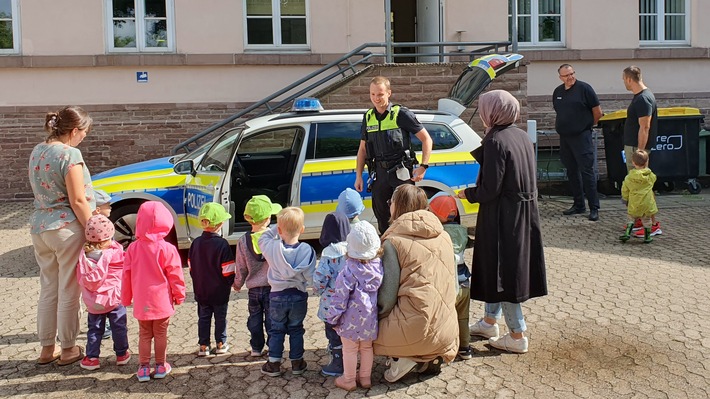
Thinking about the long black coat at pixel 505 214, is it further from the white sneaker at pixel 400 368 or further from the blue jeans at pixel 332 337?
the blue jeans at pixel 332 337

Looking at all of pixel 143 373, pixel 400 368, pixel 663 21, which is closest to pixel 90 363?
pixel 143 373

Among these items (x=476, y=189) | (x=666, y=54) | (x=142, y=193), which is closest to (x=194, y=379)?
(x=476, y=189)

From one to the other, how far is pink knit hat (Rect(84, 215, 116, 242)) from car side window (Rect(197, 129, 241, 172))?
9.28 feet

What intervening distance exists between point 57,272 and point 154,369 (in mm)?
983

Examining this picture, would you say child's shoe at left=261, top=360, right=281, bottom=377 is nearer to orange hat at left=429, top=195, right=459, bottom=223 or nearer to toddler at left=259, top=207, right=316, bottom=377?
toddler at left=259, top=207, right=316, bottom=377

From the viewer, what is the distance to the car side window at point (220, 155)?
7.95 meters

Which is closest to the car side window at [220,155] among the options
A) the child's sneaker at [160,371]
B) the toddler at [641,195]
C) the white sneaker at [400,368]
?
the child's sneaker at [160,371]

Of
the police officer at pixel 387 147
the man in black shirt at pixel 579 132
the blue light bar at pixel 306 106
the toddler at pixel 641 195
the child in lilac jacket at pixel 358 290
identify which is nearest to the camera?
the child in lilac jacket at pixel 358 290

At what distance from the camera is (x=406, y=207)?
187 inches

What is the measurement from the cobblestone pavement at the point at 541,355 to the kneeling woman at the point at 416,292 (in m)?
0.32

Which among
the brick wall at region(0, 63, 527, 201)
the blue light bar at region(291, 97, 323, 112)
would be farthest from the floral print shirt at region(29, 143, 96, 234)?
the brick wall at region(0, 63, 527, 201)

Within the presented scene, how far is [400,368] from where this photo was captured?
184 inches

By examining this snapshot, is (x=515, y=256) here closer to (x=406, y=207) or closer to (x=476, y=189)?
(x=476, y=189)

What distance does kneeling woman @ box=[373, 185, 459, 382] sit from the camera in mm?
4492
